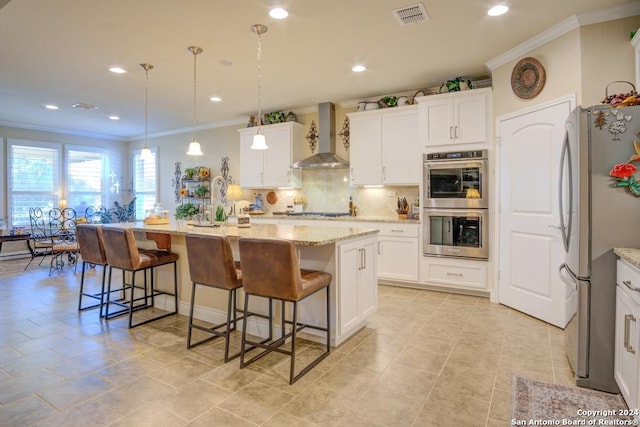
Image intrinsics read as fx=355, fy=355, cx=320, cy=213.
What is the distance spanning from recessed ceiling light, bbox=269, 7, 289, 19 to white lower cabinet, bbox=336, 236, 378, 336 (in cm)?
196

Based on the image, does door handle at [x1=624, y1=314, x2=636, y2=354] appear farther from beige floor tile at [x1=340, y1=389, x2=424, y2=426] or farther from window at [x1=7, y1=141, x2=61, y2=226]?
window at [x1=7, y1=141, x2=61, y2=226]

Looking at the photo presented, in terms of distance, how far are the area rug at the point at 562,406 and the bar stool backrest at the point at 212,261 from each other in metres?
1.96

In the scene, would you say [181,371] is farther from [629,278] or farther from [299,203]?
[299,203]

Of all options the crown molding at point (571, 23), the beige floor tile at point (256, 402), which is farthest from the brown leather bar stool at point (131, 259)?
the crown molding at point (571, 23)

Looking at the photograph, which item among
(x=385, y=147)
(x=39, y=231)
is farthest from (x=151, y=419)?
(x=39, y=231)

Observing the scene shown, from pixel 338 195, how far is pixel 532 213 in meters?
2.93

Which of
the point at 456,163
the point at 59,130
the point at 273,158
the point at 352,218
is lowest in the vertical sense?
the point at 352,218

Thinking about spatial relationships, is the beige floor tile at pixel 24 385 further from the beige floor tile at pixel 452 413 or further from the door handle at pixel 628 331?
the door handle at pixel 628 331

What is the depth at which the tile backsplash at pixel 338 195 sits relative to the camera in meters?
5.36

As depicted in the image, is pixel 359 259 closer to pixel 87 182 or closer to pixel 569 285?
pixel 569 285

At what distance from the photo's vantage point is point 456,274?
439cm

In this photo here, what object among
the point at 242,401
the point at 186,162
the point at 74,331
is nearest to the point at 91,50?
the point at 74,331

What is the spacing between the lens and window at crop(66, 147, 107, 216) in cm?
799

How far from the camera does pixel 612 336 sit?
7.00 feet
